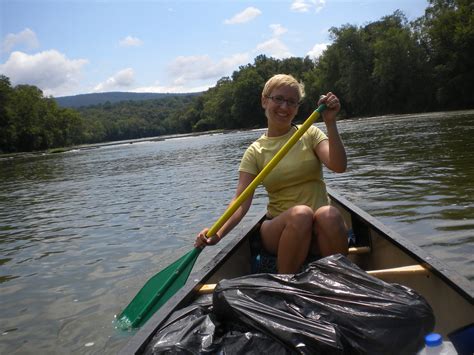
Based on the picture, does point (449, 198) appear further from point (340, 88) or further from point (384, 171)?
point (340, 88)

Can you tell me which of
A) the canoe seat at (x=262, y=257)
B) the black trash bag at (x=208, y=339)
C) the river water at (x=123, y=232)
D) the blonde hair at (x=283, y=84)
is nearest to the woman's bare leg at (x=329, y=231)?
the canoe seat at (x=262, y=257)

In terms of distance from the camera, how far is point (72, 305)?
14.9 feet

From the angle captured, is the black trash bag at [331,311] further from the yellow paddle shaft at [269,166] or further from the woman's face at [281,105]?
the woman's face at [281,105]

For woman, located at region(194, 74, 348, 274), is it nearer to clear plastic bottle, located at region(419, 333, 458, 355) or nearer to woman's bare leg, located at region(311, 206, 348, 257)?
woman's bare leg, located at region(311, 206, 348, 257)

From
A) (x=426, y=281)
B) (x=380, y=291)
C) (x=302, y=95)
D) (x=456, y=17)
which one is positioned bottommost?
(x=426, y=281)

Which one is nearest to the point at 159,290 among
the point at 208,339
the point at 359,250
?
the point at 208,339

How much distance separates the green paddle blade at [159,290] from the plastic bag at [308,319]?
1165 mm

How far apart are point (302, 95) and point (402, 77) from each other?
52.6m

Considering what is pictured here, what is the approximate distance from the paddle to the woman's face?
149 mm

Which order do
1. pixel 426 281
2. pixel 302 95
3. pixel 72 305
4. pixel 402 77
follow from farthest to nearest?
pixel 402 77, pixel 72 305, pixel 302 95, pixel 426 281

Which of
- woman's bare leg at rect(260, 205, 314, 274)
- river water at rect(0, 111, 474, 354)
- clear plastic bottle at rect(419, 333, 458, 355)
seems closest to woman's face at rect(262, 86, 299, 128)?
woman's bare leg at rect(260, 205, 314, 274)

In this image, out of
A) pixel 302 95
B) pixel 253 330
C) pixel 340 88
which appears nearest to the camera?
pixel 253 330

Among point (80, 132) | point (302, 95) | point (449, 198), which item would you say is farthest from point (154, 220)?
point (80, 132)

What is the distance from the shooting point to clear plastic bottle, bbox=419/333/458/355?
1.86 metres
